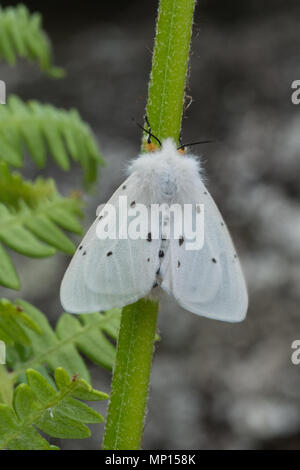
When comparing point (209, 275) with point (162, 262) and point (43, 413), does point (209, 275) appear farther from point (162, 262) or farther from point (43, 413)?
point (43, 413)

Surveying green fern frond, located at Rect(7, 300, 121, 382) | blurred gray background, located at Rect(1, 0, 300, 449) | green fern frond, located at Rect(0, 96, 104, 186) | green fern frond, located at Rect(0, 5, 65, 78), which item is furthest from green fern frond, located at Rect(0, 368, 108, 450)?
blurred gray background, located at Rect(1, 0, 300, 449)

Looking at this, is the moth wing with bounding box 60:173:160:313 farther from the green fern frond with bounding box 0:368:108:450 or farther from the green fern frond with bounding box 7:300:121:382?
the green fern frond with bounding box 7:300:121:382

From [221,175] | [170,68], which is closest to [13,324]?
[170,68]

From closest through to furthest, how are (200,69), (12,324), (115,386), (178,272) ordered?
(115,386) → (178,272) → (12,324) → (200,69)

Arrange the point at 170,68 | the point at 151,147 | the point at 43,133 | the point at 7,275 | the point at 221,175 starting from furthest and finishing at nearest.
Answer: the point at 221,175, the point at 43,133, the point at 7,275, the point at 151,147, the point at 170,68

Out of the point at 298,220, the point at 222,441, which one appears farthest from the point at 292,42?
the point at 222,441

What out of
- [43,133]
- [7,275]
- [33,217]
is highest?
[43,133]
